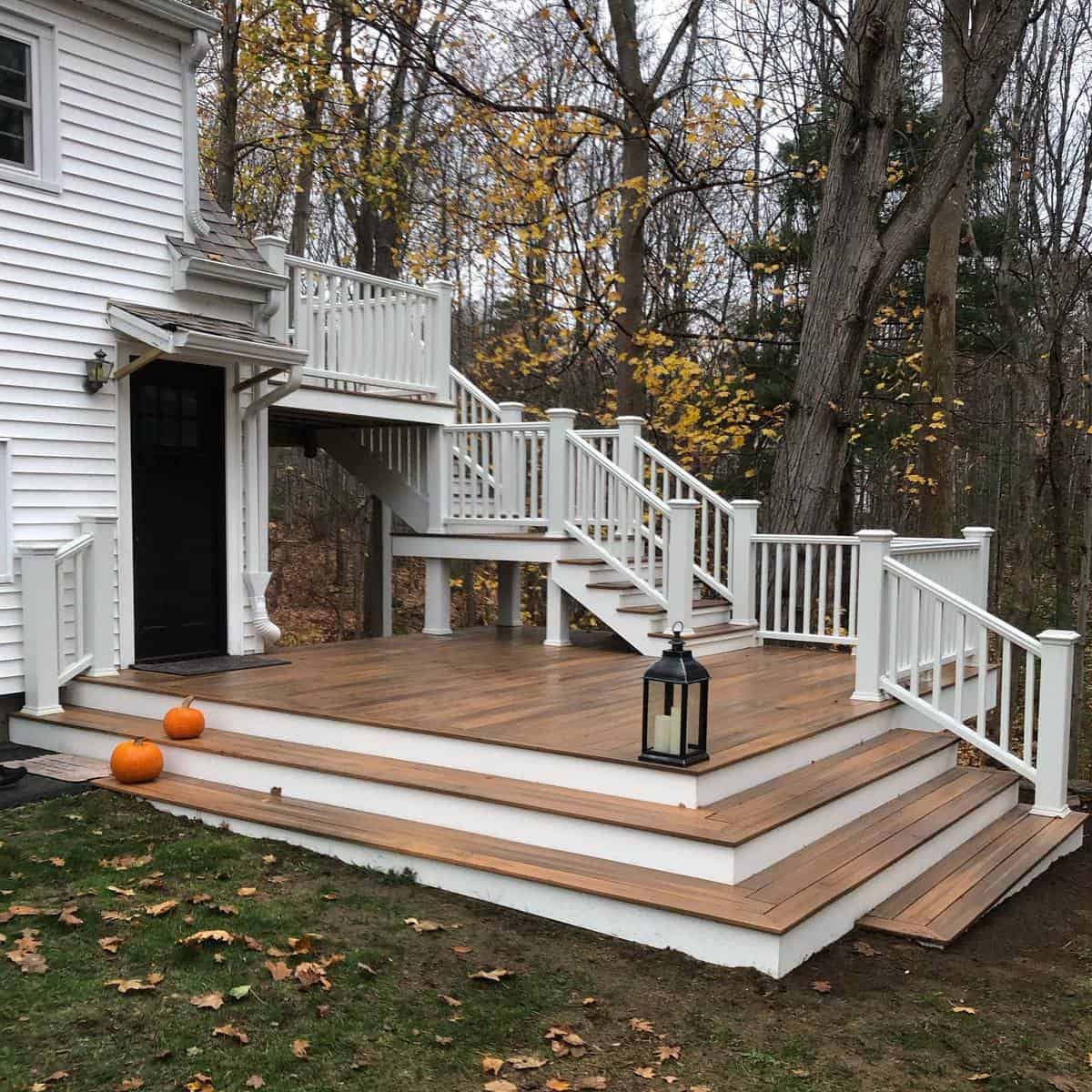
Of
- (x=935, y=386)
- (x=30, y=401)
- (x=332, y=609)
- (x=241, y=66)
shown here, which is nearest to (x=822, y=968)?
(x=30, y=401)

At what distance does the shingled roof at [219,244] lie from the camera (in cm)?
789

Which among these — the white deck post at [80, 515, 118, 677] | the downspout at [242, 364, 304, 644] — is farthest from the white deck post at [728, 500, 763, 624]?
the white deck post at [80, 515, 118, 677]

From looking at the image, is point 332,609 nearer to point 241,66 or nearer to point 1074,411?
point 241,66

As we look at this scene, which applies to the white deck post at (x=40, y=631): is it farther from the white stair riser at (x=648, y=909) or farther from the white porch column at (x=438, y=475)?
the white porch column at (x=438, y=475)

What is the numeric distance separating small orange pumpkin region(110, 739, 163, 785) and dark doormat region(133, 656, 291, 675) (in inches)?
58.2

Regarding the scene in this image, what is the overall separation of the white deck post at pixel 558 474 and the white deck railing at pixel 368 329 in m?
1.42

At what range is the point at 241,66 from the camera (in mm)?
13672

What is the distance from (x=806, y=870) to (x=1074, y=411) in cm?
1119

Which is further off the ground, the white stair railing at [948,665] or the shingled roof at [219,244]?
the shingled roof at [219,244]

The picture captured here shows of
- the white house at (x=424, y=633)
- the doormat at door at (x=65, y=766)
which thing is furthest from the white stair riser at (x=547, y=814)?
the doormat at door at (x=65, y=766)

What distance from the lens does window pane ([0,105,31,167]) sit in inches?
275

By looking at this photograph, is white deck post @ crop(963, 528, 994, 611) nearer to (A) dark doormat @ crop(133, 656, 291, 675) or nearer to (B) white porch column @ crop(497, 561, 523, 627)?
(B) white porch column @ crop(497, 561, 523, 627)

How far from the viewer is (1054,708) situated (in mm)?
6219

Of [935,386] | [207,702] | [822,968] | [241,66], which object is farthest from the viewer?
[241,66]
